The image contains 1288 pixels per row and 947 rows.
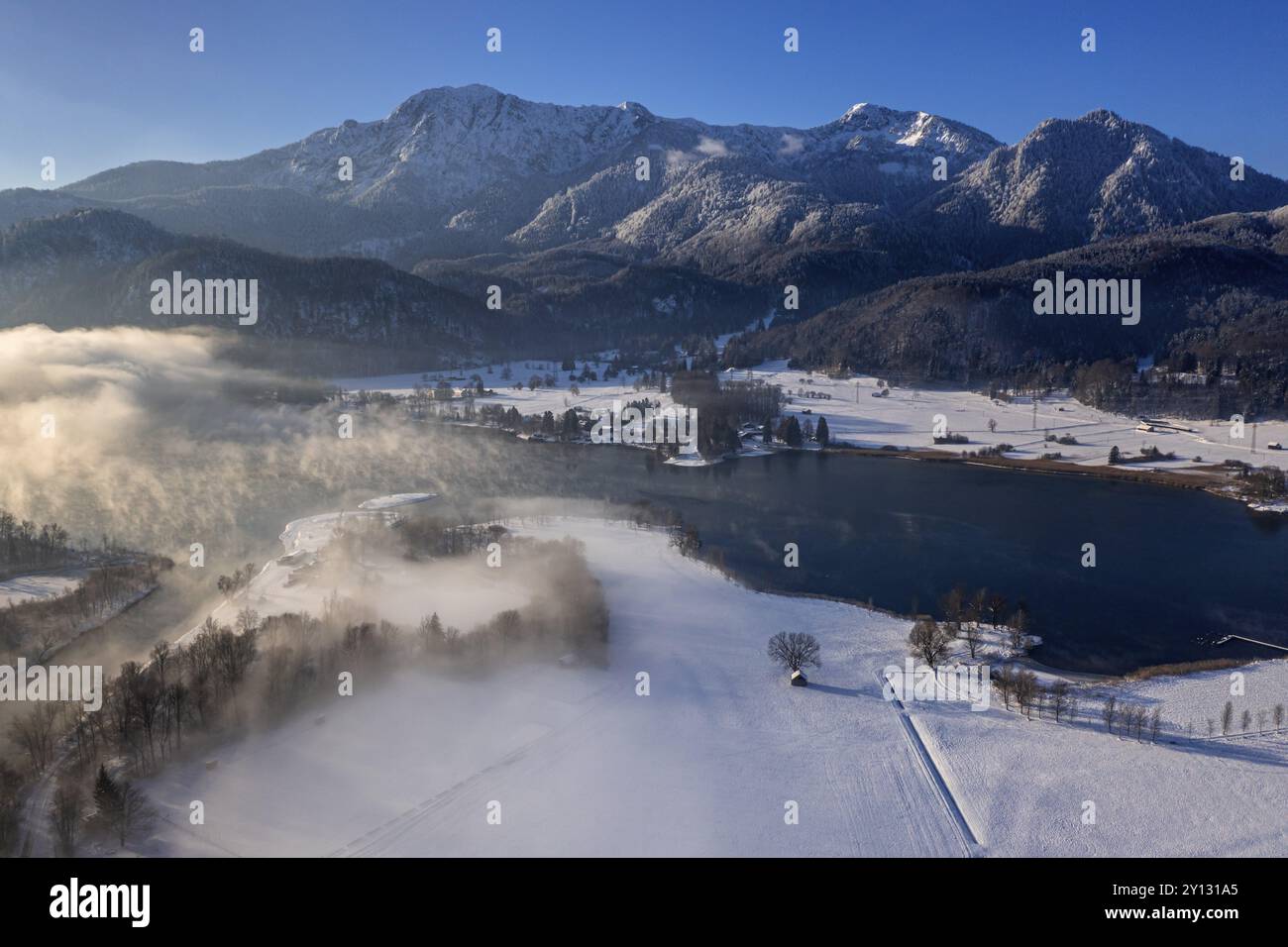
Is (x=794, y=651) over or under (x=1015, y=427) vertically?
under

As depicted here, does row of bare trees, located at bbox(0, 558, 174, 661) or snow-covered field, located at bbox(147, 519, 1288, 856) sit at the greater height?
row of bare trees, located at bbox(0, 558, 174, 661)

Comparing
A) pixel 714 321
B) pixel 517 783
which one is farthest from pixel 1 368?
pixel 714 321

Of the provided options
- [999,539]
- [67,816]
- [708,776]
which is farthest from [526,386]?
[67,816]

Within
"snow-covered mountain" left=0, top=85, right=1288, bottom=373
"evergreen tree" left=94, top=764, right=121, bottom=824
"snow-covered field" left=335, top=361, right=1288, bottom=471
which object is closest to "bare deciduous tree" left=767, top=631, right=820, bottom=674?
"evergreen tree" left=94, top=764, right=121, bottom=824

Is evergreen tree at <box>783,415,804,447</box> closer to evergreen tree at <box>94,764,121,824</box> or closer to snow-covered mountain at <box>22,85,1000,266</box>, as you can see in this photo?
evergreen tree at <box>94,764,121,824</box>

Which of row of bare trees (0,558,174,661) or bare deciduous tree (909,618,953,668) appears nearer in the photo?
row of bare trees (0,558,174,661)

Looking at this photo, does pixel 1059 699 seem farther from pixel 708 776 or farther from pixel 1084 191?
pixel 1084 191

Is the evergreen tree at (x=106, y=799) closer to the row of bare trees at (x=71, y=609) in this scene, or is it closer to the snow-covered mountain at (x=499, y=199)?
the row of bare trees at (x=71, y=609)

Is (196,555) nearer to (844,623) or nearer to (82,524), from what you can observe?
(82,524)
